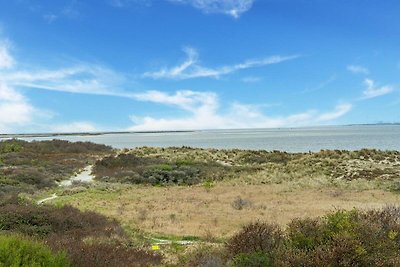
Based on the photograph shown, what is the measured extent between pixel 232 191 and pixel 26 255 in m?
24.5

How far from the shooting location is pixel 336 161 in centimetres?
4628

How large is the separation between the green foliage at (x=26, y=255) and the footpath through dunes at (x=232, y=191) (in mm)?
7659

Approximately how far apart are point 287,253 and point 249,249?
4.95 feet

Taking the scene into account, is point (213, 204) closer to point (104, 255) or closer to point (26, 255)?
point (104, 255)

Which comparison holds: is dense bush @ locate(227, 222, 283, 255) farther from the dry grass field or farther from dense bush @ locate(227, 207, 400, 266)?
the dry grass field

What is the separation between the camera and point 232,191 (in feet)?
105

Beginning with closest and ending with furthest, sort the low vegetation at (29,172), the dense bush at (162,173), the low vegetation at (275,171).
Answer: the low vegetation at (29,172), the low vegetation at (275,171), the dense bush at (162,173)

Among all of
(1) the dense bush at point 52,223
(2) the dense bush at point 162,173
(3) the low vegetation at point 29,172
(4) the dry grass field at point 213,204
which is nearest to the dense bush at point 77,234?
(1) the dense bush at point 52,223

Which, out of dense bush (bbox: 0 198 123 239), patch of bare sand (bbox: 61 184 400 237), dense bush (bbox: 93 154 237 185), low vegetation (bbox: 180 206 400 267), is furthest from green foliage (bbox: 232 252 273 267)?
dense bush (bbox: 93 154 237 185)

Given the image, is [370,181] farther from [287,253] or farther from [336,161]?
[287,253]

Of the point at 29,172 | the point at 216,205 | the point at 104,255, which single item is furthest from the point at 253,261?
the point at 29,172

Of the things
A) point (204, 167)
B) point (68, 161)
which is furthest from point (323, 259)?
point (68, 161)

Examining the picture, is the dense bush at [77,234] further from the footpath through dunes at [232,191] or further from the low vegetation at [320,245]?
the footpath through dunes at [232,191]

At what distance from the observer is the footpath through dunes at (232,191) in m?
20.0
